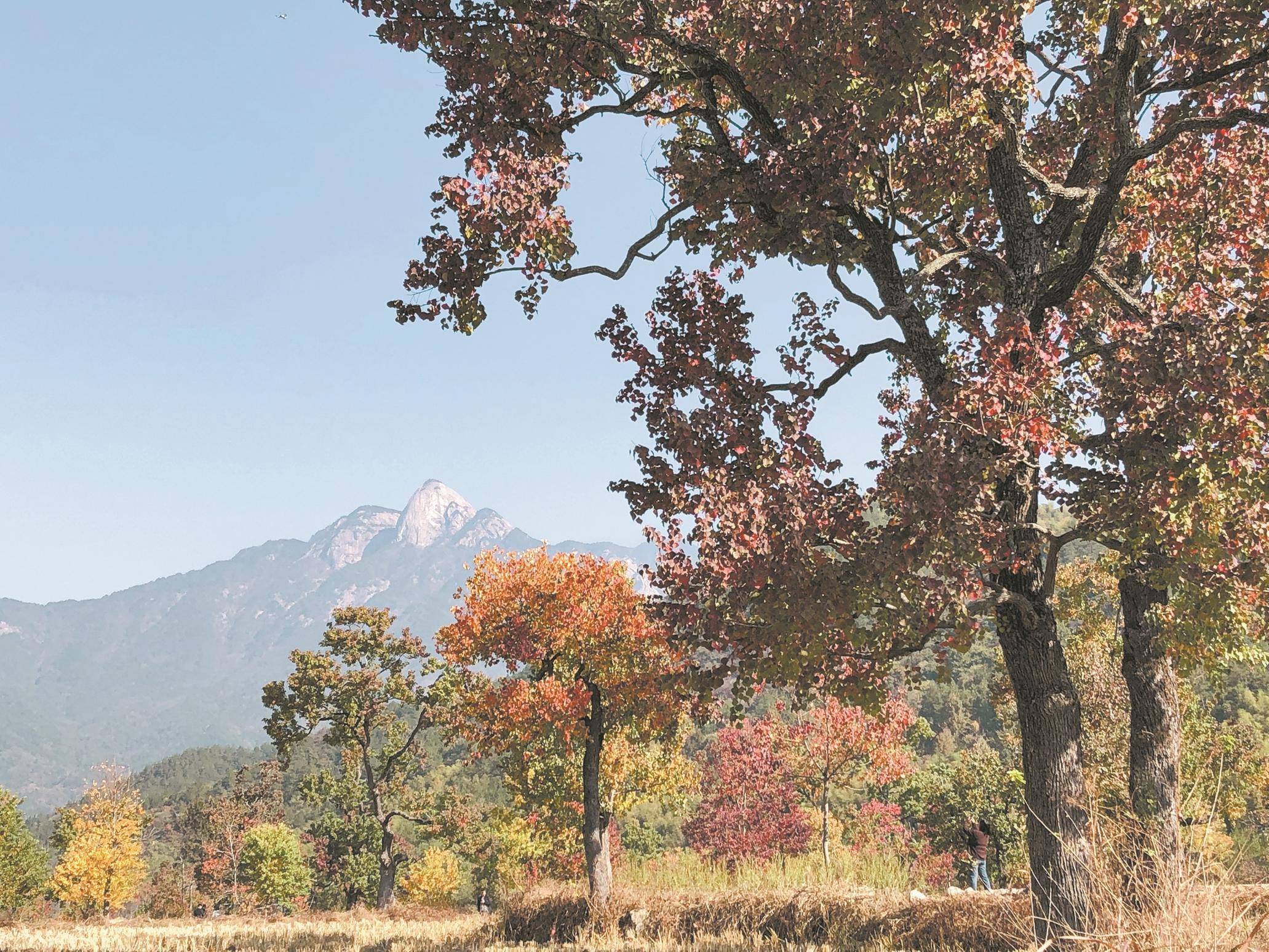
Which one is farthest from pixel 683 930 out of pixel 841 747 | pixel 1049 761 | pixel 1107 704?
pixel 841 747

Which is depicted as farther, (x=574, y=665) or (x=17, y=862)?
(x=17, y=862)

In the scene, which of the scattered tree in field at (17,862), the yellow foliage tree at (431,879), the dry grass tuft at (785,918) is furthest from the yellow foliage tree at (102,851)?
the dry grass tuft at (785,918)

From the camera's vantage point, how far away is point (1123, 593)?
10.9 m

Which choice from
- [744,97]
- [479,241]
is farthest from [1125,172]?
[479,241]

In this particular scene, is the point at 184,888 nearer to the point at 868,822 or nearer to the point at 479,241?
the point at 868,822

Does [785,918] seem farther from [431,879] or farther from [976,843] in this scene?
[431,879]

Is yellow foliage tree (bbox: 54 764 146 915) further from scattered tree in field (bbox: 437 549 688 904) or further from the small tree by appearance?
scattered tree in field (bbox: 437 549 688 904)

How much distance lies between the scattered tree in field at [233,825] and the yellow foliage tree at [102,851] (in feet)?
32.2

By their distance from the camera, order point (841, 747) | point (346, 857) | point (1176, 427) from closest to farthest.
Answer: point (1176, 427) → point (841, 747) → point (346, 857)

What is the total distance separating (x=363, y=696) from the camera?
33.2 m

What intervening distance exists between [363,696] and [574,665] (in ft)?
58.2

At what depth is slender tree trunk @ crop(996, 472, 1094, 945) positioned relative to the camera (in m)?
7.04

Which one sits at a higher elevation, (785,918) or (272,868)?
(785,918)

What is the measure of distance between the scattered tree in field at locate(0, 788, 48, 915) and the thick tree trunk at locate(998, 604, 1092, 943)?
57.5m
